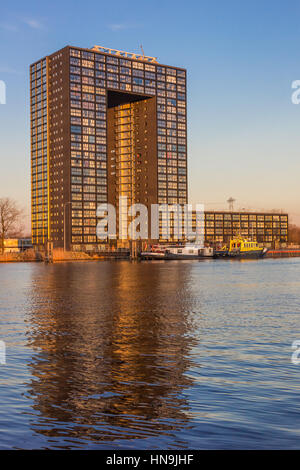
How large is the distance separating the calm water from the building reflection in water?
1.8 inches

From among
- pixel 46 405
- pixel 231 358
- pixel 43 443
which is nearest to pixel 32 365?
pixel 46 405

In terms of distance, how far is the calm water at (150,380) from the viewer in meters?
15.3

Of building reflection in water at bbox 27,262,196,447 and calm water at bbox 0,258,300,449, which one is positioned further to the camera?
building reflection in water at bbox 27,262,196,447

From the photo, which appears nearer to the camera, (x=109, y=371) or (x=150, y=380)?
(x=150, y=380)

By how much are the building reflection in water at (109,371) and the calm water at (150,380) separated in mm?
46

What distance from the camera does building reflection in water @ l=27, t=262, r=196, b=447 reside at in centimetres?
1620

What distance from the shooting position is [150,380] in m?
21.4

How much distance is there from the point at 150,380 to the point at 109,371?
2.33m

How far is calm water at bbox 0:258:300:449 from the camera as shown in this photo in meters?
15.3

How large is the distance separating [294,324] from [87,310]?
17.3 metres

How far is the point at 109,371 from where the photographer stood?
2309 cm

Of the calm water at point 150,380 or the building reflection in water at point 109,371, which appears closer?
the calm water at point 150,380

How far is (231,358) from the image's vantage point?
25.5m
